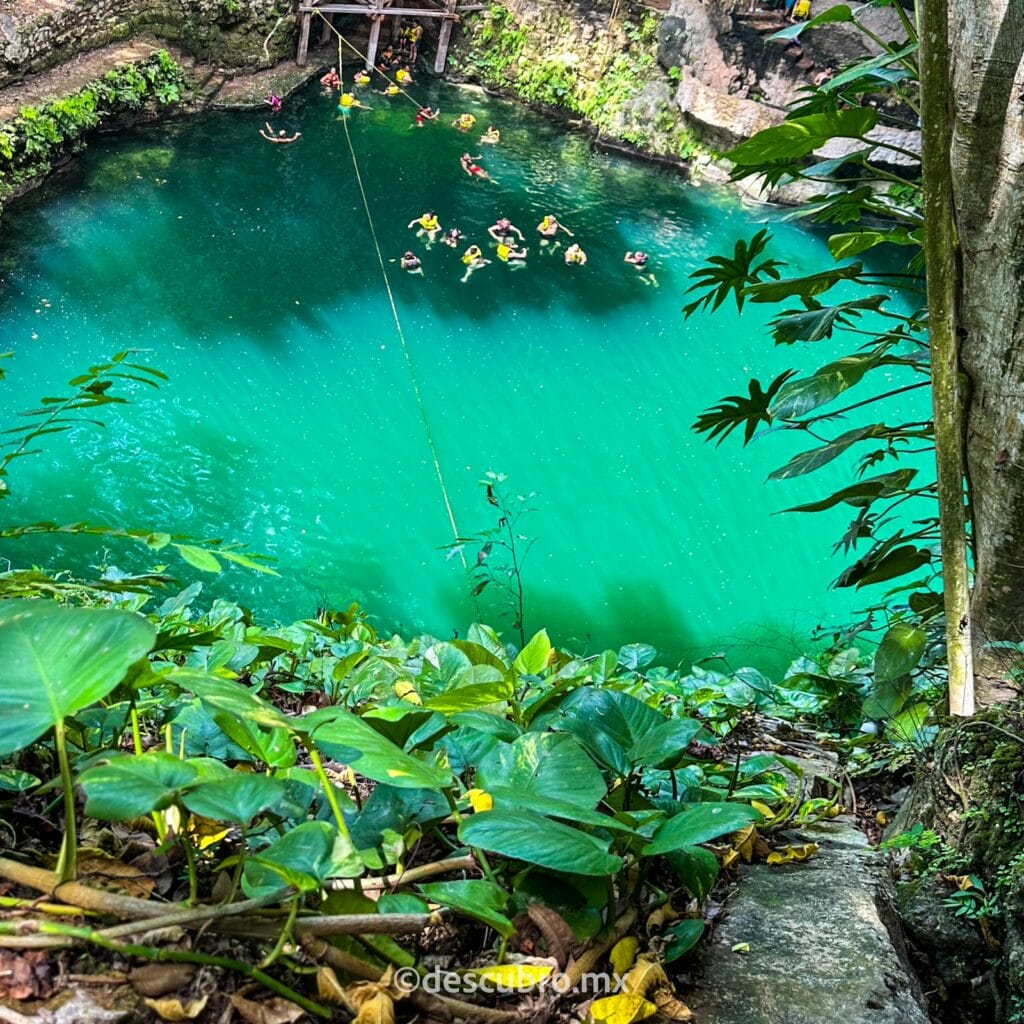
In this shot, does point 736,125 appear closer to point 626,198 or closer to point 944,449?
point 626,198

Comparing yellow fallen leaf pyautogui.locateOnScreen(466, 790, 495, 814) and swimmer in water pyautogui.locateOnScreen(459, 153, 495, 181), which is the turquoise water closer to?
swimmer in water pyautogui.locateOnScreen(459, 153, 495, 181)

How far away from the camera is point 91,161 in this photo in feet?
24.5

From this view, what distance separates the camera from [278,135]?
8.51 meters

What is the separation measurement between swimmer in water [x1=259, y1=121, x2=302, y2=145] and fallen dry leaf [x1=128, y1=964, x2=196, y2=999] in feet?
29.2

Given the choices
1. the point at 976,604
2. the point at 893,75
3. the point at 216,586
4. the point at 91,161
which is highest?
the point at 893,75

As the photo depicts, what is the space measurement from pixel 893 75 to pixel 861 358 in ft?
1.60

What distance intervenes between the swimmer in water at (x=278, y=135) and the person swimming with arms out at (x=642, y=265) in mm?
3511

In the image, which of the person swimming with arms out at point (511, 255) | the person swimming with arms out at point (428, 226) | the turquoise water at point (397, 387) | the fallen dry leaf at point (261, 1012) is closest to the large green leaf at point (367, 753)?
the fallen dry leaf at point (261, 1012)

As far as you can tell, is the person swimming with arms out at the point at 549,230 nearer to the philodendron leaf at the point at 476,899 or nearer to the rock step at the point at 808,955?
the rock step at the point at 808,955

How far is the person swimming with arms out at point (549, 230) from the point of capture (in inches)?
289

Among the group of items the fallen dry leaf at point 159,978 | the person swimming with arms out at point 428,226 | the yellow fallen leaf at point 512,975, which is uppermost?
the fallen dry leaf at point 159,978

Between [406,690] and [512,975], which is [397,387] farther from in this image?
[512,975]

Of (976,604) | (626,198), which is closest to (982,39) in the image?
(976,604)

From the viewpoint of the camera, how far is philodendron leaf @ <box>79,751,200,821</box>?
0.50 metres
